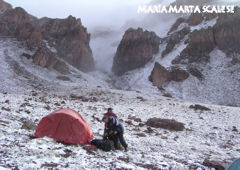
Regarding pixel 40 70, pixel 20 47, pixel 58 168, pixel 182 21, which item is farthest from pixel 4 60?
pixel 182 21

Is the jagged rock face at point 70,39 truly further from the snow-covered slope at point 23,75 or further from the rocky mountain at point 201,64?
the rocky mountain at point 201,64

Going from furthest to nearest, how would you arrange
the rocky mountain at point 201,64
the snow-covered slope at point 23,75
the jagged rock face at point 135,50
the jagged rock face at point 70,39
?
the jagged rock face at point 135,50, the jagged rock face at point 70,39, the rocky mountain at point 201,64, the snow-covered slope at point 23,75

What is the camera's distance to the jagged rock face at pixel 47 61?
5950cm

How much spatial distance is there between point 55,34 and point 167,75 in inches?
1972

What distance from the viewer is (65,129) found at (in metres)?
9.23

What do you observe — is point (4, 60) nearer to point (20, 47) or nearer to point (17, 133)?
point (20, 47)

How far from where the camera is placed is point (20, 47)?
6438cm

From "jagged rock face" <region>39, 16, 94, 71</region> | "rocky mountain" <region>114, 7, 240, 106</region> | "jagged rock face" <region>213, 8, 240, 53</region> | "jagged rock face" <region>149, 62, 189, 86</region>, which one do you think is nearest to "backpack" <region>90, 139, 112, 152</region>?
"rocky mountain" <region>114, 7, 240, 106</region>

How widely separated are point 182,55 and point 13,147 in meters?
68.1

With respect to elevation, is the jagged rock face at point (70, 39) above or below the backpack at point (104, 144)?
above

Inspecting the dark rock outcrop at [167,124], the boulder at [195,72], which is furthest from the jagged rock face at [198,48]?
the dark rock outcrop at [167,124]

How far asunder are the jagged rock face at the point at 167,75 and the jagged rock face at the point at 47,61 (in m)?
26.1

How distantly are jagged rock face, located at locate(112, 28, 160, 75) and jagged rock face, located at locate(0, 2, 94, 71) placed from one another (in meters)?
14.0

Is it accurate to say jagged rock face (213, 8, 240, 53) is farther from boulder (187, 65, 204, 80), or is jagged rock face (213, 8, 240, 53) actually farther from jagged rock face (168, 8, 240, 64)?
boulder (187, 65, 204, 80)
